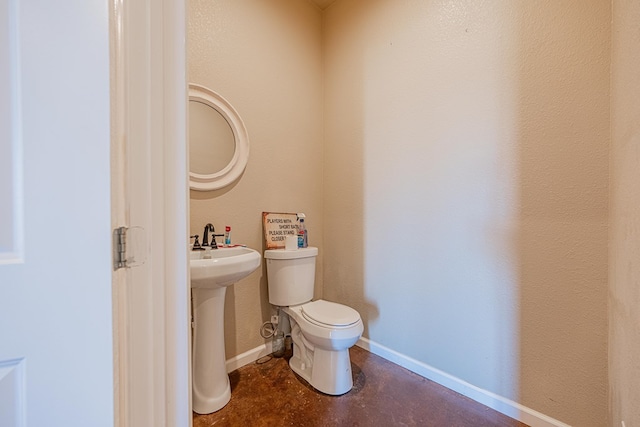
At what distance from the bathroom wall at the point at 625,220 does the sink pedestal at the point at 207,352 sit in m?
1.50

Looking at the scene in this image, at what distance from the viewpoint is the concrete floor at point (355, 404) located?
1.24 m

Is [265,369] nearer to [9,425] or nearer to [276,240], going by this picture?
[276,240]

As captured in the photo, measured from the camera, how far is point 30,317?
41 cm

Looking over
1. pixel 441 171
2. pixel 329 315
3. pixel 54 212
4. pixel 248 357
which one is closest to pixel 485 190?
pixel 441 171

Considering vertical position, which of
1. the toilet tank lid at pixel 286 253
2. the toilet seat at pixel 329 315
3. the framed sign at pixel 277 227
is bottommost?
the toilet seat at pixel 329 315

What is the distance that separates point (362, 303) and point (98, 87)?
71.3 inches

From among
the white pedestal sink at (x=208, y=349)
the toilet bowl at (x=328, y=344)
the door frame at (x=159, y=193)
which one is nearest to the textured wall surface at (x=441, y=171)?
the white pedestal sink at (x=208, y=349)

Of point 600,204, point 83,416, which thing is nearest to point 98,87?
point 83,416

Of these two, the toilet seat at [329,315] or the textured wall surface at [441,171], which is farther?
the toilet seat at [329,315]

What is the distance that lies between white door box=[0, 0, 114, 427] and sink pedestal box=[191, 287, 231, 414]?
89 centimetres

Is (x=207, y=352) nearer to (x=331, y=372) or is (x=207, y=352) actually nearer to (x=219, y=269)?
(x=219, y=269)

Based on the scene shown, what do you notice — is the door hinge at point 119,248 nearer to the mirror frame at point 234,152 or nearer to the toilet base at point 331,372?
the mirror frame at point 234,152

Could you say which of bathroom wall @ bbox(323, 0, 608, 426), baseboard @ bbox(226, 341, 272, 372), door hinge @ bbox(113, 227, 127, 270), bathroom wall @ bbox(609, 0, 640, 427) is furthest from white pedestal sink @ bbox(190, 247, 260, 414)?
bathroom wall @ bbox(609, 0, 640, 427)

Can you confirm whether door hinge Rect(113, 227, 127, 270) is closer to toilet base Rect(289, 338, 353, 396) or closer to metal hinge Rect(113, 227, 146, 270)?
metal hinge Rect(113, 227, 146, 270)
